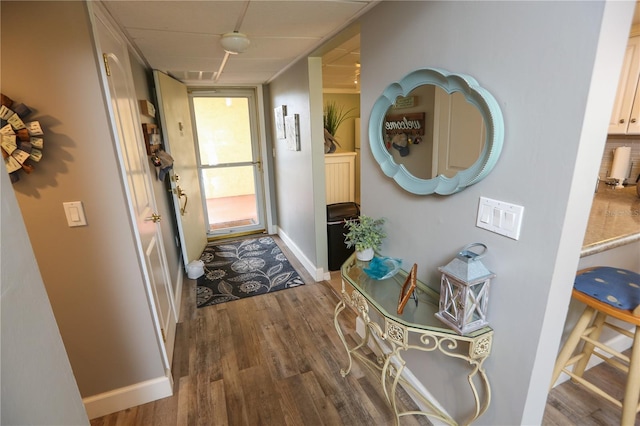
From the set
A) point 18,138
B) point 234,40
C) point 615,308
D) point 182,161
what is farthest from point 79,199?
point 615,308

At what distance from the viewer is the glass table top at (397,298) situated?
1.22 metres

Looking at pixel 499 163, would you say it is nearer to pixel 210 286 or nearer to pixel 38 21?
pixel 38 21

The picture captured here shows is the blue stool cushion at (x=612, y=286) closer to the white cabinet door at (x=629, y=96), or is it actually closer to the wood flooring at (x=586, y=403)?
the wood flooring at (x=586, y=403)

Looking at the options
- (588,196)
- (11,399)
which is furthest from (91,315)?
(588,196)

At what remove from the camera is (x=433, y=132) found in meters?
1.38

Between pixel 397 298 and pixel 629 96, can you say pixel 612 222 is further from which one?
pixel 629 96

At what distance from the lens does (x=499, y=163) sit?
106cm

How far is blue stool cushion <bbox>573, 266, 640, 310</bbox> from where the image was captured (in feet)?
4.16

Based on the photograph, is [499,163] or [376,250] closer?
[499,163]

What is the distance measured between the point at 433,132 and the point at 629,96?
216cm

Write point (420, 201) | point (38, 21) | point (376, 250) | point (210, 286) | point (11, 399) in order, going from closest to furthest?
point (11, 399), point (38, 21), point (420, 201), point (376, 250), point (210, 286)

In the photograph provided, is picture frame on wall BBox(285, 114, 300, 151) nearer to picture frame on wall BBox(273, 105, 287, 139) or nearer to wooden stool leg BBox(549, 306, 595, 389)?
picture frame on wall BBox(273, 105, 287, 139)

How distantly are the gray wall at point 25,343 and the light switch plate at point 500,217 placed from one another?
1279mm

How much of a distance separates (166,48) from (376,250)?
2021 millimetres
